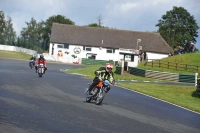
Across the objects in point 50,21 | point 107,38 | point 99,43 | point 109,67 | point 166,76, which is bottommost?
point 166,76

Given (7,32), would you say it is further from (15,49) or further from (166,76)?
(166,76)

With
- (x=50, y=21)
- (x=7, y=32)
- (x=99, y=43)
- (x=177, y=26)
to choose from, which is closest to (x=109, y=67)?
(x=99, y=43)

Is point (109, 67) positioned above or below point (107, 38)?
below

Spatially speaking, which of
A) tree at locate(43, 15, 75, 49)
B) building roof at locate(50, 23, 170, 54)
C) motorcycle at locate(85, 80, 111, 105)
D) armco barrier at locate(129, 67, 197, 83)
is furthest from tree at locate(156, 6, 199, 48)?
motorcycle at locate(85, 80, 111, 105)

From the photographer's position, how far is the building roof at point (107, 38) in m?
94.2

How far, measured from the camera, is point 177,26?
11012 centimetres

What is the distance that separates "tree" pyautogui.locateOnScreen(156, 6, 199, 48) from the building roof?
46.6 feet

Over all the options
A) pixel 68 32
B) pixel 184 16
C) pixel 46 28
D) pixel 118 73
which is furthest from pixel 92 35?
pixel 118 73

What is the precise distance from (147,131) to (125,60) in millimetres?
40018

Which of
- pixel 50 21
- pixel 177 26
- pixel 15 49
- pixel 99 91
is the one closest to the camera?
pixel 99 91

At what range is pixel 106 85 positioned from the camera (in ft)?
57.2

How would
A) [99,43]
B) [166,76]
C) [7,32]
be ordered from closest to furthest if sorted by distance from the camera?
[166,76]
[99,43]
[7,32]

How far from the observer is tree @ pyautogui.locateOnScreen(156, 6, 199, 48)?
359 feet

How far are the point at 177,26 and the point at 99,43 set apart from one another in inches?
1005
